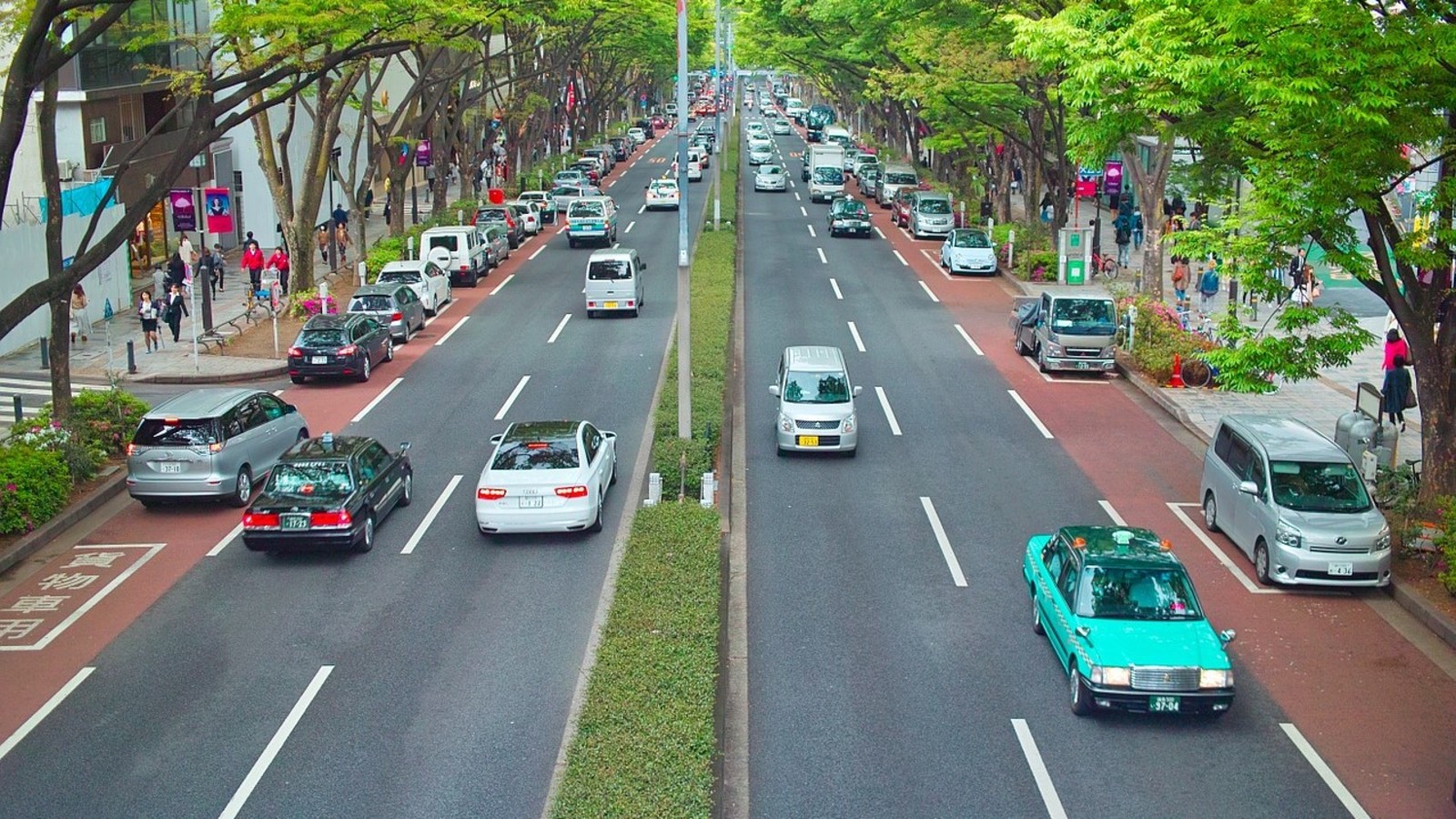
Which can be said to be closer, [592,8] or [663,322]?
[663,322]

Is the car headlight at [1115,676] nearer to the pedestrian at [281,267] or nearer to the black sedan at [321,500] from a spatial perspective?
the black sedan at [321,500]

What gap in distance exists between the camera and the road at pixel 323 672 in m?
13.3

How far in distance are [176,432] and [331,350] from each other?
9116 millimetres

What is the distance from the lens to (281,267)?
43125 mm

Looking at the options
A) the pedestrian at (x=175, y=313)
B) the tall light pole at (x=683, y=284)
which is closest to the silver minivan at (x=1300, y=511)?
the tall light pole at (x=683, y=284)

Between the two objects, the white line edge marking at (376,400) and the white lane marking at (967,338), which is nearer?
the white line edge marking at (376,400)

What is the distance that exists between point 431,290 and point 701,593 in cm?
2586

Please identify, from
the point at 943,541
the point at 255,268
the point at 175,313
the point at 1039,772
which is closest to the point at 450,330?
the point at 175,313

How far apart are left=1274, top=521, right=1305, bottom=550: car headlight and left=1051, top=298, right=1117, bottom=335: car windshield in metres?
13.7

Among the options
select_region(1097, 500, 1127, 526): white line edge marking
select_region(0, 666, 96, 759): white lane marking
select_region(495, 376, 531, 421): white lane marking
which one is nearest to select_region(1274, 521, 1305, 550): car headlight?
select_region(1097, 500, 1127, 526): white line edge marking

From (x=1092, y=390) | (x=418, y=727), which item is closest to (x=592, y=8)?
(x=1092, y=390)

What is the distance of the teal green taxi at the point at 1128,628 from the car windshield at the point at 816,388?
8.69m

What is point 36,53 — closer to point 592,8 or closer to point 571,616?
point 571,616

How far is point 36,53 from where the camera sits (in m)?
19.1
